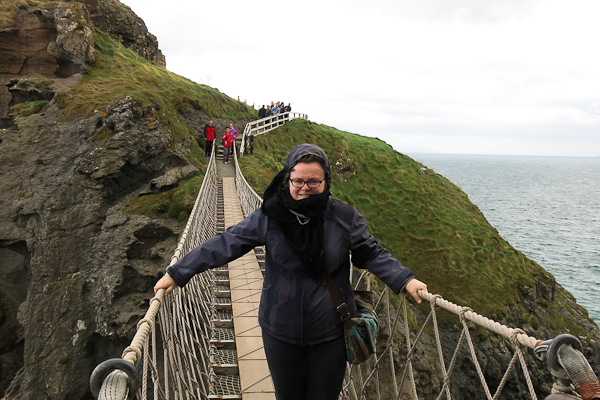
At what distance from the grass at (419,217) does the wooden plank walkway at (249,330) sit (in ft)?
20.6

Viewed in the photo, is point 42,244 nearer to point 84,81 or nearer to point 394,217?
point 84,81

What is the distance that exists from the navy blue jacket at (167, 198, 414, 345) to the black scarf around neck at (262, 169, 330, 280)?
0.04 metres

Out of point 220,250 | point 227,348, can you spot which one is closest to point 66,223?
point 227,348

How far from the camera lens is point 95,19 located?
17656mm

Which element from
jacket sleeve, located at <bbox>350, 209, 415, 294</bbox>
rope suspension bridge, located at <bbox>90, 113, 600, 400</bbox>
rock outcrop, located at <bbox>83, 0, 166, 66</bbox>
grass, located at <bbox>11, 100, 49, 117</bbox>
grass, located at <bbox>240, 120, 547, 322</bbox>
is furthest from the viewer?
rock outcrop, located at <bbox>83, 0, 166, 66</bbox>

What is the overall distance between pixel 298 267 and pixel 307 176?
0.46m

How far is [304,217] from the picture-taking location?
1.67 m

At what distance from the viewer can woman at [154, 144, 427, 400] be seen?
1.64 meters

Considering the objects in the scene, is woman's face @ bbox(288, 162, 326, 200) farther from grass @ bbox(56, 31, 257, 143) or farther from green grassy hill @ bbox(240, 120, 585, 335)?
grass @ bbox(56, 31, 257, 143)

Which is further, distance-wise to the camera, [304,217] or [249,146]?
[249,146]

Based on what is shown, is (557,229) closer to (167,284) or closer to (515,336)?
(515,336)

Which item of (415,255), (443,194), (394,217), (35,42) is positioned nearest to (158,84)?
(35,42)

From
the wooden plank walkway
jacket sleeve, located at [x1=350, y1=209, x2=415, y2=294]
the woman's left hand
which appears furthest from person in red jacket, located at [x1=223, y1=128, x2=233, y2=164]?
the woman's left hand

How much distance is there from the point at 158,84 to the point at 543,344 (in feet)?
54.1
